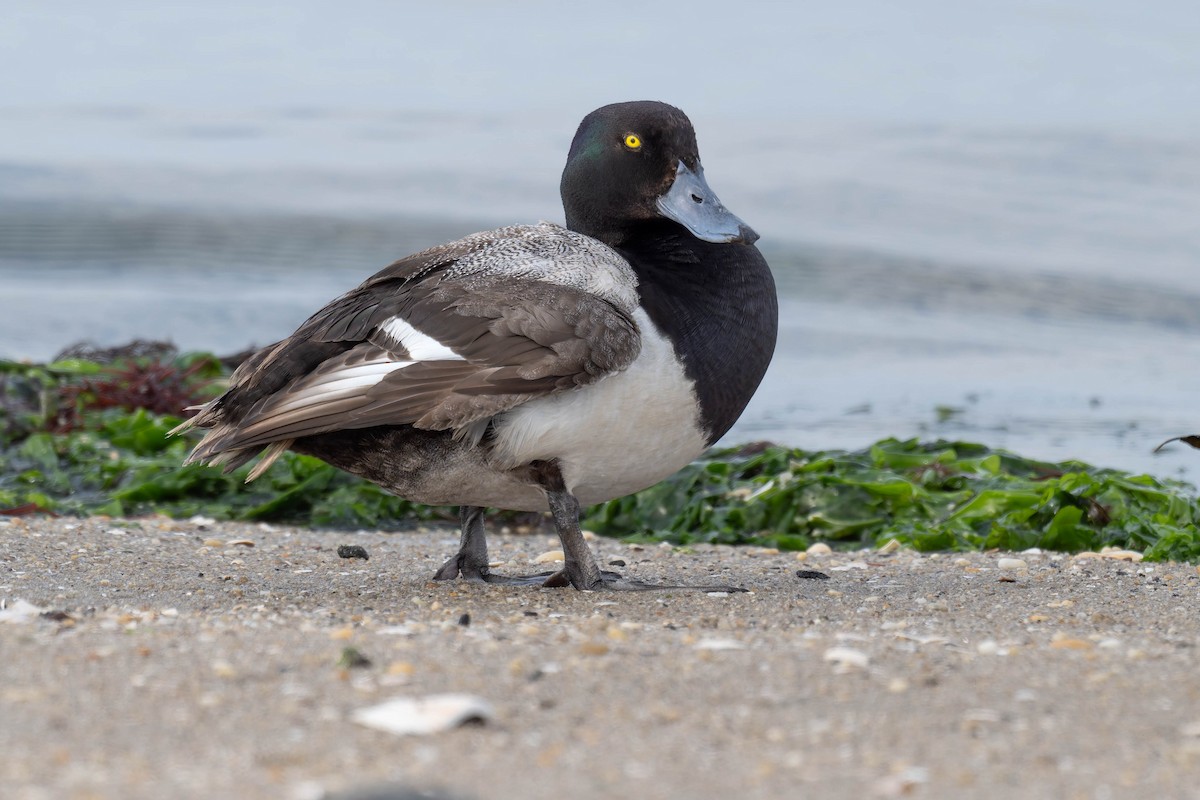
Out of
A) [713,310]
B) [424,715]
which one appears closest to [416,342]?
[713,310]

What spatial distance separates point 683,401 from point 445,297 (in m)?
0.79

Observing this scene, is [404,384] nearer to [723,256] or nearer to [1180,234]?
[723,256]

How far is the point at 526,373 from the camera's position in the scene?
445 centimetres

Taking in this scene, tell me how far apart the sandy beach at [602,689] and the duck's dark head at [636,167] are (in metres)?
1.37

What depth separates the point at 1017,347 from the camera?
11.9 metres

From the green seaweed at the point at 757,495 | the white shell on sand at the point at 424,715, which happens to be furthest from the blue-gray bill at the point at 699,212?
the white shell on sand at the point at 424,715

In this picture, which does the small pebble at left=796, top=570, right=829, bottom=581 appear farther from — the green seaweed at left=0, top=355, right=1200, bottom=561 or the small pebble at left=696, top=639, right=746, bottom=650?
the small pebble at left=696, top=639, right=746, bottom=650

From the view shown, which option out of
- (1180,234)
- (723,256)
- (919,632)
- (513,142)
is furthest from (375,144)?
(919,632)

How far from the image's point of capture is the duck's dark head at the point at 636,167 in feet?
17.7

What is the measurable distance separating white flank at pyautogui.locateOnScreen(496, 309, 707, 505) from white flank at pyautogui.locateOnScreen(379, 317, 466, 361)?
0.27m

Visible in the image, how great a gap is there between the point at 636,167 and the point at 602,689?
258cm

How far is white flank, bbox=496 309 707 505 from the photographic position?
4.57 meters

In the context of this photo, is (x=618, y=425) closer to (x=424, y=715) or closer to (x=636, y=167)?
(x=636, y=167)

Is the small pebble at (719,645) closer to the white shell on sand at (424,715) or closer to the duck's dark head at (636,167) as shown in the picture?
the white shell on sand at (424,715)
